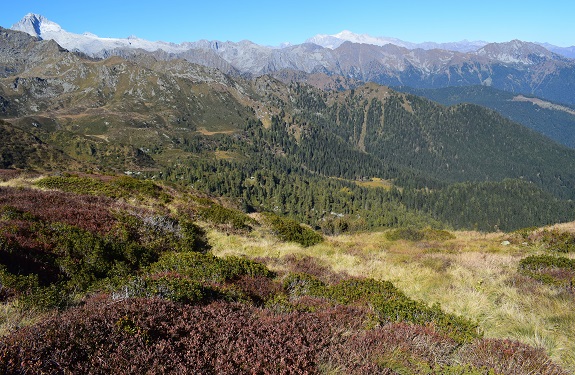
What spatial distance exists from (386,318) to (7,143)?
177283 mm

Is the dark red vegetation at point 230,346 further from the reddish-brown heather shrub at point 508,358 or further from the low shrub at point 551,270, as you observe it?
the low shrub at point 551,270

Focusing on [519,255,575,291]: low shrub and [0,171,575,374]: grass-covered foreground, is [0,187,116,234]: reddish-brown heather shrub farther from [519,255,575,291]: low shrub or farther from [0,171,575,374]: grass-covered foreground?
[519,255,575,291]: low shrub

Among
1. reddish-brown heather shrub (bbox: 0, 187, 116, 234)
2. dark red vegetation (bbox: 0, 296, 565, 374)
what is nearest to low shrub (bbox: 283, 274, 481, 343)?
dark red vegetation (bbox: 0, 296, 565, 374)

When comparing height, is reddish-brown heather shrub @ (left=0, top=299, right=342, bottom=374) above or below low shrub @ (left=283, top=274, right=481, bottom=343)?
above

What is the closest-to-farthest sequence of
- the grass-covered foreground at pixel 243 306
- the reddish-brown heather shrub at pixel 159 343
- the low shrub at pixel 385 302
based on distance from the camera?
the reddish-brown heather shrub at pixel 159 343 → the grass-covered foreground at pixel 243 306 → the low shrub at pixel 385 302

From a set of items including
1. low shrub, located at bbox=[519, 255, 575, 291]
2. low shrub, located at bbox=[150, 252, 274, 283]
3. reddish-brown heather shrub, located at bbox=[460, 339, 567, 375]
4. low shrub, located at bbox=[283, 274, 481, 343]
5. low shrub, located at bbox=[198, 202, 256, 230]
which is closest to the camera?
reddish-brown heather shrub, located at bbox=[460, 339, 567, 375]

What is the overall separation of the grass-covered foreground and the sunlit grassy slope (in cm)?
7

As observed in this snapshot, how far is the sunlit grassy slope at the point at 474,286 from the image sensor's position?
9359mm

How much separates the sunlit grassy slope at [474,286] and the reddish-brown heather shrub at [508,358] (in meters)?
1.23

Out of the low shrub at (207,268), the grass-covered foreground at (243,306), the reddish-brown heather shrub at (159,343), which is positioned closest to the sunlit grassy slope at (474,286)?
the grass-covered foreground at (243,306)

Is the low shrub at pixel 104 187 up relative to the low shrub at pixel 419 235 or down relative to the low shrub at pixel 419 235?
up

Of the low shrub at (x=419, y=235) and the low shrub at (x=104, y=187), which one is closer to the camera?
the low shrub at (x=104, y=187)

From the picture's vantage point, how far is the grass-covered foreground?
5.31 metres

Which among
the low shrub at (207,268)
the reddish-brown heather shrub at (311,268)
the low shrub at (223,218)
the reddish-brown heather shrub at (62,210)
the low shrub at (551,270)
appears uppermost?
the reddish-brown heather shrub at (62,210)
